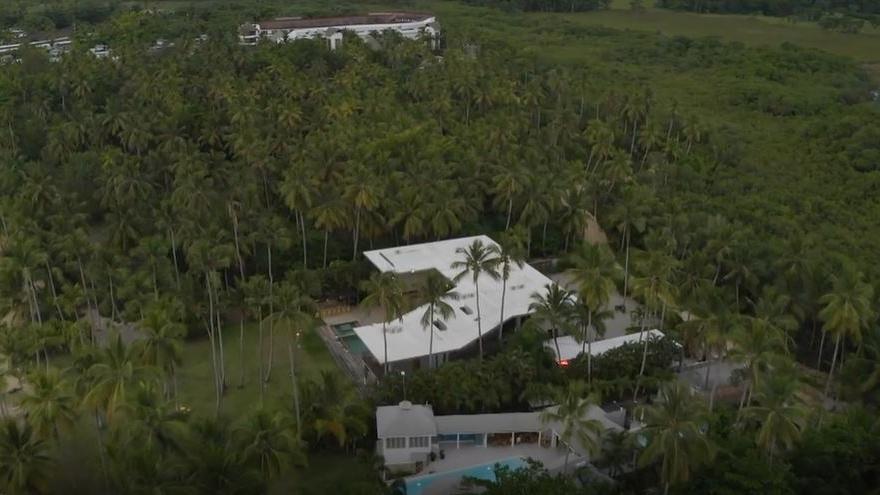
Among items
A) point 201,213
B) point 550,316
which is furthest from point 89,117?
point 550,316

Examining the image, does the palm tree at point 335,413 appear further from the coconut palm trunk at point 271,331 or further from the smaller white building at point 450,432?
the coconut palm trunk at point 271,331

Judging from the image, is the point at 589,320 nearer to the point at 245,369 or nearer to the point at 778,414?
the point at 778,414

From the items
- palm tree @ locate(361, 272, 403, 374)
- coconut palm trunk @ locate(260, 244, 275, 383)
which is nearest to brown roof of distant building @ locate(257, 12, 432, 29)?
coconut palm trunk @ locate(260, 244, 275, 383)

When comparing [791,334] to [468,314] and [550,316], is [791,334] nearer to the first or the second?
[550,316]

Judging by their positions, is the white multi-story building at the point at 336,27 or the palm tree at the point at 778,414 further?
the white multi-story building at the point at 336,27

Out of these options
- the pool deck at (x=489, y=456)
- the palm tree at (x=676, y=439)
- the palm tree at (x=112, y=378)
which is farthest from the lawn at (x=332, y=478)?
the palm tree at (x=676, y=439)

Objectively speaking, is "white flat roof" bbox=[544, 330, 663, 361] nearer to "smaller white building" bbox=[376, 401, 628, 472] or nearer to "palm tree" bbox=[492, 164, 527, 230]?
"smaller white building" bbox=[376, 401, 628, 472]
